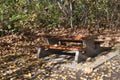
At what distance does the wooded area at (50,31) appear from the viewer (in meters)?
7.99

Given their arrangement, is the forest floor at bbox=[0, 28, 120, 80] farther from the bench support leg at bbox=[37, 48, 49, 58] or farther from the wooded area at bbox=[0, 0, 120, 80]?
the bench support leg at bbox=[37, 48, 49, 58]

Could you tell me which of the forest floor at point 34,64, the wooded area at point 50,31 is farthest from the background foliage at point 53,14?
the forest floor at point 34,64

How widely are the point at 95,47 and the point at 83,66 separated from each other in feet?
4.58

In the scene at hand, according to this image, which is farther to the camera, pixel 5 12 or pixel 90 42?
pixel 5 12

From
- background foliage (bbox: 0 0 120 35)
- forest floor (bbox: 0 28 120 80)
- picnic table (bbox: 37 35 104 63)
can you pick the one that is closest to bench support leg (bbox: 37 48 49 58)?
picnic table (bbox: 37 35 104 63)

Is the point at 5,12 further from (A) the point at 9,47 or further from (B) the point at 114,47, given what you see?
(B) the point at 114,47

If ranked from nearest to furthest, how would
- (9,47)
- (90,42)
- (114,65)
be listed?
(114,65)
(90,42)
(9,47)

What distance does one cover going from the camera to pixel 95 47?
28.6 feet

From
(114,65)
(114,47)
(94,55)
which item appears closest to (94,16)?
(114,47)

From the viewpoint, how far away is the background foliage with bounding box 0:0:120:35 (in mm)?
11273

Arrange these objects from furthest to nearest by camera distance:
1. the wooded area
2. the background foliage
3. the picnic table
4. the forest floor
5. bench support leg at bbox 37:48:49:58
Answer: the background foliage, bench support leg at bbox 37:48:49:58, the wooded area, the picnic table, the forest floor

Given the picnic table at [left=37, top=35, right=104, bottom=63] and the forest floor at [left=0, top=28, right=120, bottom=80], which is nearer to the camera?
the forest floor at [left=0, top=28, right=120, bottom=80]

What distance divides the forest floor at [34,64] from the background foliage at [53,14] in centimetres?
57

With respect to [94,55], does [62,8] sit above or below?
above
